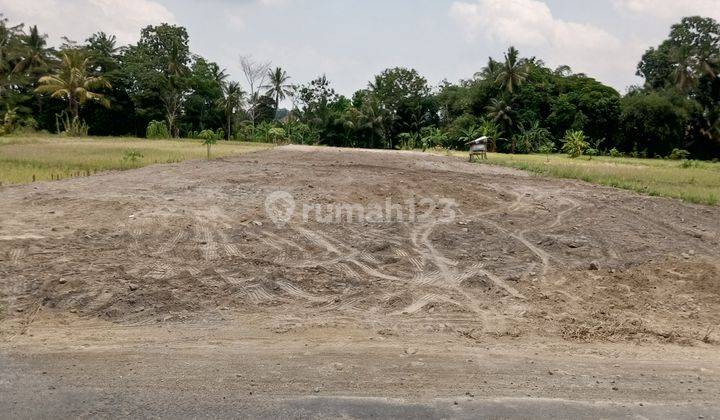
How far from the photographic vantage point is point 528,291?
23.3 feet

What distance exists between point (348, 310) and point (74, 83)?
43614 millimetres

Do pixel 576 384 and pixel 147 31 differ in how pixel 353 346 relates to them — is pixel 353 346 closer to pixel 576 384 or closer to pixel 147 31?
pixel 576 384

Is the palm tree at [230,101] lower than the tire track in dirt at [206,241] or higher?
higher

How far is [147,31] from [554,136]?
37546 millimetres

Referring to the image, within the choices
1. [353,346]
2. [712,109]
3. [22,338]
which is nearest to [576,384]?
[353,346]

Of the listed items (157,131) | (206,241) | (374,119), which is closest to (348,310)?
Answer: (206,241)

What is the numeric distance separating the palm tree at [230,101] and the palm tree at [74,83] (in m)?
10.1

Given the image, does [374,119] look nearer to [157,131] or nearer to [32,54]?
[157,131]

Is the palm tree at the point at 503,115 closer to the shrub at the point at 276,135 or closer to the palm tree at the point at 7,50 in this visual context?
the shrub at the point at 276,135

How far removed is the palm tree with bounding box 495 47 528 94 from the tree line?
86 mm

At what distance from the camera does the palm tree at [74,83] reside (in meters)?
42.2

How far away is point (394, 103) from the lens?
177 ft

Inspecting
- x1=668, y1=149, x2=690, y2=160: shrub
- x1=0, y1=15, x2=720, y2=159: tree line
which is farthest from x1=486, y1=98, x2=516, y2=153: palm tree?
x1=668, y1=149, x2=690, y2=160: shrub

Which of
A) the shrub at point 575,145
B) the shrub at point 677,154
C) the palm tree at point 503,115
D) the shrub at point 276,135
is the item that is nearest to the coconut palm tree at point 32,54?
the shrub at point 276,135
